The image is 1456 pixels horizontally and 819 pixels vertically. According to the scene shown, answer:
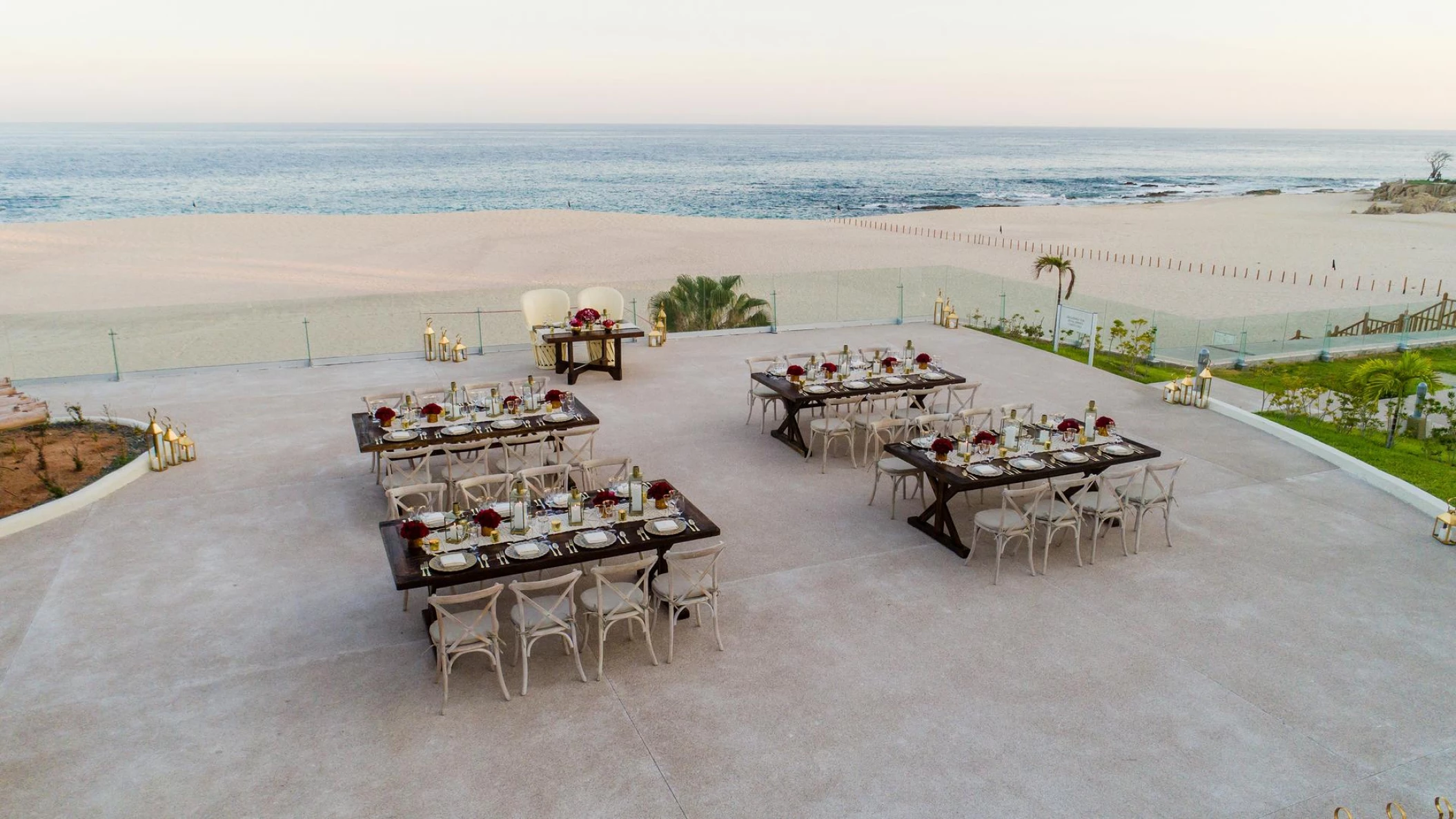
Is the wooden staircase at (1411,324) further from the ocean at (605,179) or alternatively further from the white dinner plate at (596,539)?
the ocean at (605,179)

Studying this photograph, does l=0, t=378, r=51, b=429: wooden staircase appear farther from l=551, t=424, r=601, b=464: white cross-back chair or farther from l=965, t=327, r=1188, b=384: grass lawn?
l=965, t=327, r=1188, b=384: grass lawn

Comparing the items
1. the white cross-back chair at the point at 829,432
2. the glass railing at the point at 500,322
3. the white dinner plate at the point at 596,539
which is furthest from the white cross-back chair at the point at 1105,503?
the glass railing at the point at 500,322

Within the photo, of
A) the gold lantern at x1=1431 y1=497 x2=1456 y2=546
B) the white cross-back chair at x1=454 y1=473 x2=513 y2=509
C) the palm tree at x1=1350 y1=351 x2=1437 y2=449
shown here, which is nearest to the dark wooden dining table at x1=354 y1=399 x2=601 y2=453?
the white cross-back chair at x1=454 y1=473 x2=513 y2=509

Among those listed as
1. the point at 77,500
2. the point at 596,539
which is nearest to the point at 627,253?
the point at 77,500

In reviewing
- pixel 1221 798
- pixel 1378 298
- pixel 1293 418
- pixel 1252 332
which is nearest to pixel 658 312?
pixel 1293 418

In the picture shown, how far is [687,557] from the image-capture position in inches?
285

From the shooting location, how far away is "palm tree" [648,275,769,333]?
2064cm

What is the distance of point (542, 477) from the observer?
992cm

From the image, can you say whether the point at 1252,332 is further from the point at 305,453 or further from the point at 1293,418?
the point at 305,453

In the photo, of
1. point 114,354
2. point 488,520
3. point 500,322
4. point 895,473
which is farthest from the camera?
point 500,322

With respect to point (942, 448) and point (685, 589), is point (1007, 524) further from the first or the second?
point (685, 589)

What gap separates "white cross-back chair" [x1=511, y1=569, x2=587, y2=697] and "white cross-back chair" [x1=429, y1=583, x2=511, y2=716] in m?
0.17

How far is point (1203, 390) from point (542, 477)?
10360 millimetres

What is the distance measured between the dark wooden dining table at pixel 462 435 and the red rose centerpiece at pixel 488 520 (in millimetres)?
3215
